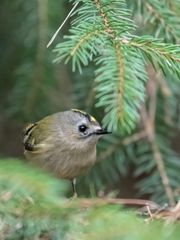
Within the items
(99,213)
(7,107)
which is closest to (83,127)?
(7,107)

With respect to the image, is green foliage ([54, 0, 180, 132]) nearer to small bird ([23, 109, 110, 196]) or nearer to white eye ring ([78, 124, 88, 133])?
small bird ([23, 109, 110, 196])

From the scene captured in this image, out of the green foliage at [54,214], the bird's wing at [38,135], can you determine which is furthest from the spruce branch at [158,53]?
the bird's wing at [38,135]

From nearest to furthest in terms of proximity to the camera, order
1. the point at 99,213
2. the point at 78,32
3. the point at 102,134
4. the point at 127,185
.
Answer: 1. the point at 99,213
2. the point at 78,32
3. the point at 102,134
4. the point at 127,185

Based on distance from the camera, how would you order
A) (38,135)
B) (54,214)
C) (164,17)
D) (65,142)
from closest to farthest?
(54,214)
(164,17)
(65,142)
(38,135)

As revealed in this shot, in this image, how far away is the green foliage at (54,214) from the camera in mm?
1305

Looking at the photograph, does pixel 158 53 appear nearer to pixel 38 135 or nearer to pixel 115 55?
pixel 115 55

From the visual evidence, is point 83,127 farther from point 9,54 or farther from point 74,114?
point 9,54

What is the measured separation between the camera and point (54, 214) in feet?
4.85

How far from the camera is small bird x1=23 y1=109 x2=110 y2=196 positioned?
3186 mm

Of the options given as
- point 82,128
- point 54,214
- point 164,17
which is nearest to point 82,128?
point 82,128

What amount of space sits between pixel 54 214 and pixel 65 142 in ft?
6.16

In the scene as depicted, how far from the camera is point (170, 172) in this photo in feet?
10.6

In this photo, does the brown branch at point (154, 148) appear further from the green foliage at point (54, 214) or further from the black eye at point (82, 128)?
the green foliage at point (54, 214)

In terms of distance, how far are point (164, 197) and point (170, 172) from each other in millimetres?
124
